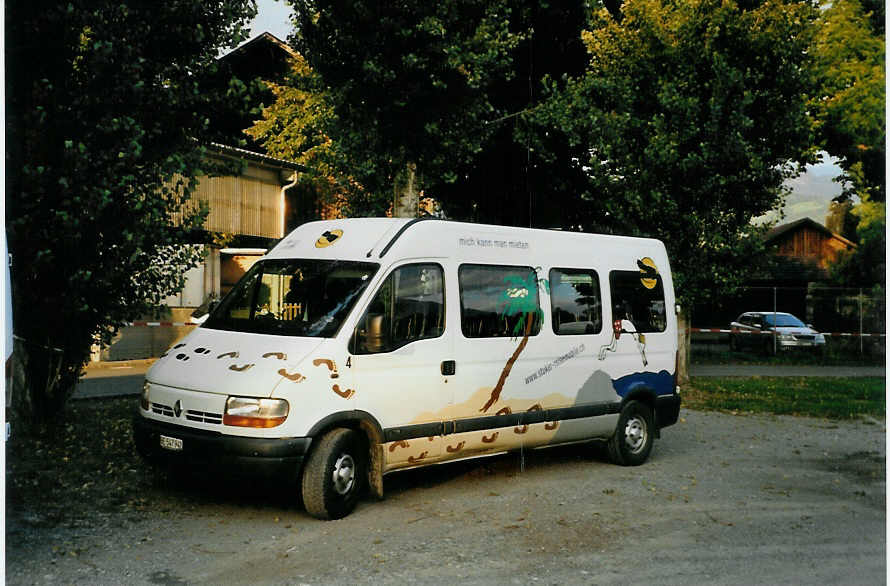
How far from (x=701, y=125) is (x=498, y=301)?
33.2ft

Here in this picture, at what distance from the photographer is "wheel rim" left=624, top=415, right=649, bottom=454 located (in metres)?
9.95

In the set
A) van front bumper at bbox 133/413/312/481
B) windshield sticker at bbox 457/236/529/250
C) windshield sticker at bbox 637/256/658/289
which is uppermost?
windshield sticker at bbox 457/236/529/250

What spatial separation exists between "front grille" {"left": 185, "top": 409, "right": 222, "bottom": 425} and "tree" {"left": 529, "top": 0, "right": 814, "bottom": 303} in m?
12.1

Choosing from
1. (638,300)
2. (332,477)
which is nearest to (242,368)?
(332,477)

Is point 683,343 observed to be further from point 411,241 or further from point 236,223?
point 411,241

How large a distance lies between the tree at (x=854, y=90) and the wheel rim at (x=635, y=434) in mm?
11080

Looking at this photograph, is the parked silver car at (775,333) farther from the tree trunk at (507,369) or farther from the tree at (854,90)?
the tree trunk at (507,369)

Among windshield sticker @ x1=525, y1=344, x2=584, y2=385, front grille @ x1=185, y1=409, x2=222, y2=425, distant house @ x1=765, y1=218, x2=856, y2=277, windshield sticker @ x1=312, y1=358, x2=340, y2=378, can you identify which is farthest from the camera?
distant house @ x1=765, y1=218, x2=856, y2=277

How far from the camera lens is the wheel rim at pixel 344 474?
723 centimetres

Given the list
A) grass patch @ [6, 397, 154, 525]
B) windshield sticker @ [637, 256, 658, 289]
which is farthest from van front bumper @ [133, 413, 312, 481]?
windshield sticker @ [637, 256, 658, 289]

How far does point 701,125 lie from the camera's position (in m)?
17.2

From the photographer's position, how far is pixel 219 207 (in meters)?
23.9

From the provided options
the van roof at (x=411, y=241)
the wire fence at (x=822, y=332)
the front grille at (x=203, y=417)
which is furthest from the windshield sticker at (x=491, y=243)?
the wire fence at (x=822, y=332)

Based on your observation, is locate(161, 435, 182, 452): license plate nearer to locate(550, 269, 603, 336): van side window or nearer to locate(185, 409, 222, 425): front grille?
locate(185, 409, 222, 425): front grille
